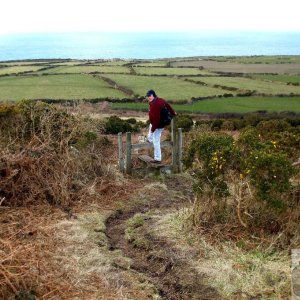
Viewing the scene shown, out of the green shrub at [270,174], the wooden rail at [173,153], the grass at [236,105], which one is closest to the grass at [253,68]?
the grass at [236,105]

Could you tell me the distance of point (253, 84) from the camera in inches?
1902

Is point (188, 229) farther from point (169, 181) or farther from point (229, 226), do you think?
point (169, 181)

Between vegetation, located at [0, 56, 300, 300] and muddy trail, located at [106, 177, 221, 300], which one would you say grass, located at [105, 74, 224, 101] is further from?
muddy trail, located at [106, 177, 221, 300]

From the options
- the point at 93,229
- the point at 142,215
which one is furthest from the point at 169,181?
the point at 93,229

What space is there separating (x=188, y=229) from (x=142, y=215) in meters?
1.30

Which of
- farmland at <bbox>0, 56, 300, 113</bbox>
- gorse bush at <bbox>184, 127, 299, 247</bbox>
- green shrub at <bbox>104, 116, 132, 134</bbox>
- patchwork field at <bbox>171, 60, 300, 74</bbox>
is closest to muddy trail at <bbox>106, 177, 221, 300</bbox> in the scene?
gorse bush at <bbox>184, 127, 299, 247</bbox>

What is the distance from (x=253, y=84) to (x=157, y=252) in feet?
143

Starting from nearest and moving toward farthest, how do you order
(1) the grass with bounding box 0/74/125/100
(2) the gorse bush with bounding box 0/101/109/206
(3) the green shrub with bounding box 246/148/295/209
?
(3) the green shrub with bounding box 246/148/295/209
(2) the gorse bush with bounding box 0/101/109/206
(1) the grass with bounding box 0/74/125/100

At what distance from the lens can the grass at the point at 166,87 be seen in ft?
133

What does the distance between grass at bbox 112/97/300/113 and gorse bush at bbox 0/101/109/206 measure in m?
22.6

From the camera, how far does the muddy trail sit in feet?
19.6

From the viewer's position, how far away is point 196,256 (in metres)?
6.81

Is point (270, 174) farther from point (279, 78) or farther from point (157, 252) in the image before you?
point (279, 78)

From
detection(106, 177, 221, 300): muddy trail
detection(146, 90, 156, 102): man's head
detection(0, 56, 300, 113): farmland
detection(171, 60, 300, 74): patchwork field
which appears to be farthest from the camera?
detection(171, 60, 300, 74): patchwork field
